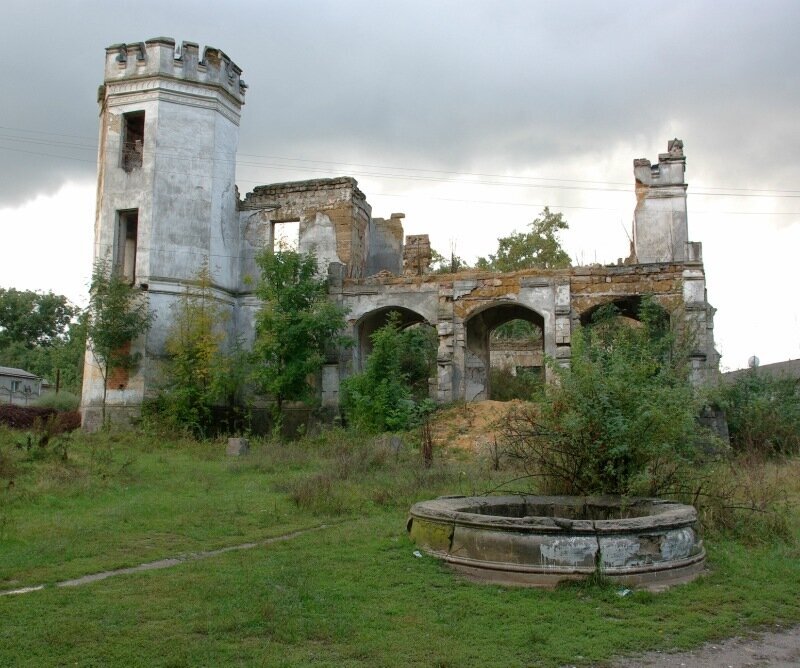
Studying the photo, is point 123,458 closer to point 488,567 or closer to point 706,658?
point 488,567

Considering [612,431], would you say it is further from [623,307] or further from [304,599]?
[623,307]

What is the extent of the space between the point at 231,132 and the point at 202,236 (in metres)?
3.68

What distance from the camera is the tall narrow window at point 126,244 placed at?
23.7 metres

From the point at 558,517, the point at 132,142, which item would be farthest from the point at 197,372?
the point at 558,517

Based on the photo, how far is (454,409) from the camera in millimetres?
21312

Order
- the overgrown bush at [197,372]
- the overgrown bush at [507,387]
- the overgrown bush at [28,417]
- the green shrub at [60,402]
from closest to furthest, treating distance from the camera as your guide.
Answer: the overgrown bush at [197,372] < the overgrown bush at [28,417] < the overgrown bush at [507,387] < the green shrub at [60,402]

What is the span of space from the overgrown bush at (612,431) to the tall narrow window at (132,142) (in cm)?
1845

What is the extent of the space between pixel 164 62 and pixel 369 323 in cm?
986

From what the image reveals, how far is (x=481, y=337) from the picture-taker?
2464 centimetres

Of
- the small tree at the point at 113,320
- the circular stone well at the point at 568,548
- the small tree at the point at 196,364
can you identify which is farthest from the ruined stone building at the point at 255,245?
the circular stone well at the point at 568,548

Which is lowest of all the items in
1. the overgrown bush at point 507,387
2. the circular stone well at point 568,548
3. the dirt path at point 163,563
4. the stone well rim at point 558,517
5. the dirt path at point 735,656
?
the dirt path at point 735,656

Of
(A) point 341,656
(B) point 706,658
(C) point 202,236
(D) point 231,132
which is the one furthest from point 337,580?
(D) point 231,132

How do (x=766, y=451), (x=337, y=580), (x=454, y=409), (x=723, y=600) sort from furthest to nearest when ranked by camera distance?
(x=454, y=409)
(x=766, y=451)
(x=337, y=580)
(x=723, y=600)

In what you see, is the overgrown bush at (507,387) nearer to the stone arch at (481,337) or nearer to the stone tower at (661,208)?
the stone arch at (481,337)
